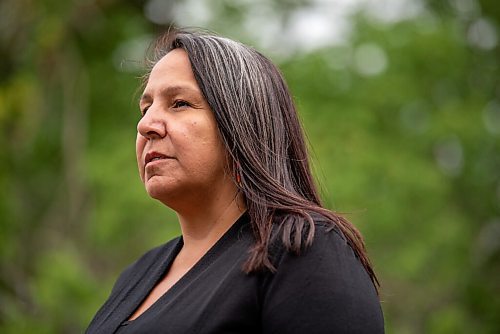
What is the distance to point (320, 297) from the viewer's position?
2.30m

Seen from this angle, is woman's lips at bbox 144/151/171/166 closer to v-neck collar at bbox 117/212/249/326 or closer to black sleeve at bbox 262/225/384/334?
v-neck collar at bbox 117/212/249/326

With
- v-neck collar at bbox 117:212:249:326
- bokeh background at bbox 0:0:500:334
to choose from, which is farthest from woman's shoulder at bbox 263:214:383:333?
bokeh background at bbox 0:0:500:334

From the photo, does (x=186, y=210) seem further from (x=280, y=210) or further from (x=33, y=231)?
(x=33, y=231)

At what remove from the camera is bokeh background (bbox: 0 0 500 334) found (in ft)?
45.7

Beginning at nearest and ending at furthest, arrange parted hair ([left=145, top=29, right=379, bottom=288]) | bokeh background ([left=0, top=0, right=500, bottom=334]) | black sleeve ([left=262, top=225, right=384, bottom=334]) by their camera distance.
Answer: black sleeve ([left=262, top=225, right=384, bottom=334]) → parted hair ([left=145, top=29, right=379, bottom=288]) → bokeh background ([left=0, top=0, right=500, bottom=334])

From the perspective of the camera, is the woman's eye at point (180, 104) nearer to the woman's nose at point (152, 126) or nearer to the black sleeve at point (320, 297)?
the woman's nose at point (152, 126)

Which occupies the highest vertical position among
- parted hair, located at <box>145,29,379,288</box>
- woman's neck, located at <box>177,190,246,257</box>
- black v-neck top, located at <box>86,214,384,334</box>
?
parted hair, located at <box>145,29,379,288</box>

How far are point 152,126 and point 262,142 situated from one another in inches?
11.7

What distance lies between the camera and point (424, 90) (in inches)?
607

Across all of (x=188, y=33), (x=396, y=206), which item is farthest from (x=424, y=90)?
(x=188, y=33)

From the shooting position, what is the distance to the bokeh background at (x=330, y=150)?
549 inches

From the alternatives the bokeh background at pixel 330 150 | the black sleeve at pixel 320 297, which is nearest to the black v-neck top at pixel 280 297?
the black sleeve at pixel 320 297

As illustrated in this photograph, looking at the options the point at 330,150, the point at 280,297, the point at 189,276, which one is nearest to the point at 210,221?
the point at 189,276

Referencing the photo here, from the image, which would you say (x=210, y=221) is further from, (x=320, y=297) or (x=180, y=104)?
(x=320, y=297)
